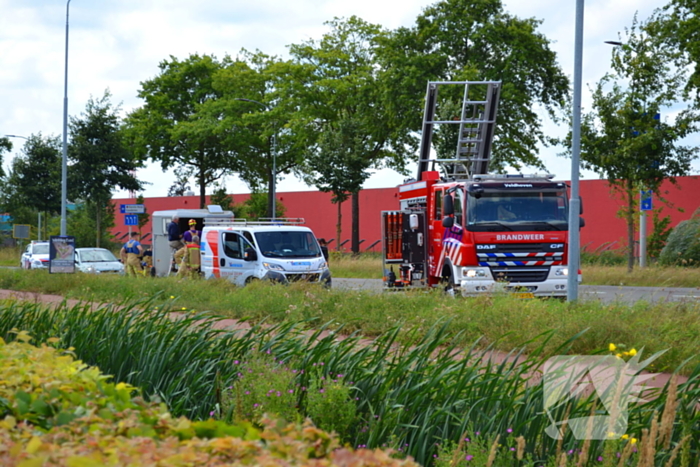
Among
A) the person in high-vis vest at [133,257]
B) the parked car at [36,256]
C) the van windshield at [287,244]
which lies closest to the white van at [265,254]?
the van windshield at [287,244]

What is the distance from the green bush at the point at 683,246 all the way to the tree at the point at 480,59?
870cm

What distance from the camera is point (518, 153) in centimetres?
3478

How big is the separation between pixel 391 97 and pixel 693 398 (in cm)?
3032

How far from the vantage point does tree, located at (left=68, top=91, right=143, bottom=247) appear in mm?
38562

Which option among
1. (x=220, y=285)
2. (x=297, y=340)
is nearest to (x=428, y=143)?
(x=220, y=285)

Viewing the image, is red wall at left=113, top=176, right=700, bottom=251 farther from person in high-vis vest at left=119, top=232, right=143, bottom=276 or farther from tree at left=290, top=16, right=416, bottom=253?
person in high-vis vest at left=119, top=232, right=143, bottom=276

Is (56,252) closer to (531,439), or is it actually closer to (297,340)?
(297,340)

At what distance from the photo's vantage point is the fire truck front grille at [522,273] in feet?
48.5

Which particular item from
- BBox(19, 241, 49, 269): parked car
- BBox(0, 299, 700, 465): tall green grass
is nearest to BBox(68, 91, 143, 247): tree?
BBox(19, 241, 49, 269): parked car

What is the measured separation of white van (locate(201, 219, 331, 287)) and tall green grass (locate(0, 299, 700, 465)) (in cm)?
1244

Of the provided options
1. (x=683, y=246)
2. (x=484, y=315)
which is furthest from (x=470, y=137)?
(x=683, y=246)

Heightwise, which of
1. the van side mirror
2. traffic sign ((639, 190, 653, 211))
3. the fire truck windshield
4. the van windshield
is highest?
traffic sign ((639, 190, 653, 211))

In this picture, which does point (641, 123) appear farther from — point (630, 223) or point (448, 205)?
point (448, 205)

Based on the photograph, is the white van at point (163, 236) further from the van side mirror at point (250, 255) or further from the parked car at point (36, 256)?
the van side mirror at point (250, 255)
